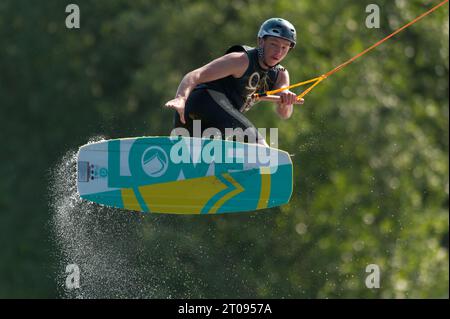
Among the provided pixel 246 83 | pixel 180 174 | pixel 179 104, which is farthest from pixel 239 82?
pixel 180 174

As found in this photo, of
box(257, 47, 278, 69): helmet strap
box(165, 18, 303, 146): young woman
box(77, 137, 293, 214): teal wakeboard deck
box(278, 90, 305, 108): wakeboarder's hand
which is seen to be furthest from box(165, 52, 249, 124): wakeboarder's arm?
box(77, 137, 293, 214): teal wakeboard deck

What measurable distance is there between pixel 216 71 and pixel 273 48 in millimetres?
496

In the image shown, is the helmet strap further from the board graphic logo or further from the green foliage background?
the green foliage background

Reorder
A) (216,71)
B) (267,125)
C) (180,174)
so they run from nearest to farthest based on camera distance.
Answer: (216,71) → (180,174) → (267,125)

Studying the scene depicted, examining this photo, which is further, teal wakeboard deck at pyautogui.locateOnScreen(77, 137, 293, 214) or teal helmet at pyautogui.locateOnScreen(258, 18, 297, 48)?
teal wakeboard deck at pyautogui.locateOnScreen(77, 137, 293, 214)

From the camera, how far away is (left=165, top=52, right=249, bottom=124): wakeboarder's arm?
31.5ft

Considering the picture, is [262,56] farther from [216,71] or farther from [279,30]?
[216,71]

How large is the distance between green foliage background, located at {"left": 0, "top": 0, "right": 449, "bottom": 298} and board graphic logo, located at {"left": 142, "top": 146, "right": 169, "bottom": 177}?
5683 millimetres

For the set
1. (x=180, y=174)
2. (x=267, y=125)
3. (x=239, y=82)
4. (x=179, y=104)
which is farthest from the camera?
(x=267, y=125)

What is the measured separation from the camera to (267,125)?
55.2 feet

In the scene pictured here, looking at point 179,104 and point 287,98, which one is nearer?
point 179,104

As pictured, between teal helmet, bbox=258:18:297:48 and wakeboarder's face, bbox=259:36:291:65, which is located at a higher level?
teal helmet, bbox=258:18:297:48

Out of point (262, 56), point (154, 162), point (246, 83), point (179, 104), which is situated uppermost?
point (262, 56)

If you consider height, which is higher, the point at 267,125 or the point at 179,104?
the point at 179,104
